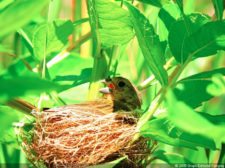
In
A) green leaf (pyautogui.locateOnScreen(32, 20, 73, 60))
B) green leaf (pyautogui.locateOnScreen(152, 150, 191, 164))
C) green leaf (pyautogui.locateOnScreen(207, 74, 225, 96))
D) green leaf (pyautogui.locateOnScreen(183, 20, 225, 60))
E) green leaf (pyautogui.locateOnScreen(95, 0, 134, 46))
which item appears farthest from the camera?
green leaf (pyautogui.locateOnScreen(152, 150, 191, 164))

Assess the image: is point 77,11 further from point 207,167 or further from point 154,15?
point 207,167

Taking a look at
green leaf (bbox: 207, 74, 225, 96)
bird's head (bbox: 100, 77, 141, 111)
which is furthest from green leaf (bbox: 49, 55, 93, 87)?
green leaf (bbox: 207, 74, 225, 96)

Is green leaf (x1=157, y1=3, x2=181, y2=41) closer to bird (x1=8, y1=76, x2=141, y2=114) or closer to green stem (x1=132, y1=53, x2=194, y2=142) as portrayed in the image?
green stem (x1=132, y1=53, x2=194, y2=142)

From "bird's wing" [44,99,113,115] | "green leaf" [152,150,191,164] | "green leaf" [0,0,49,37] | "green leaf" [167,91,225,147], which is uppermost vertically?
"green leaf" [0,0,49,37]

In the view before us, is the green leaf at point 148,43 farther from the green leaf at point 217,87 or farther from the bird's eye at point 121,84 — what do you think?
the bird's eye at point 121,84

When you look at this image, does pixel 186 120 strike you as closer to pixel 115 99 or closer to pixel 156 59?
pixel 156 59

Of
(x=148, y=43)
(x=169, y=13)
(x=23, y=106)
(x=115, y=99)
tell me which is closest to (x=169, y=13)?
(x=169, y=13)

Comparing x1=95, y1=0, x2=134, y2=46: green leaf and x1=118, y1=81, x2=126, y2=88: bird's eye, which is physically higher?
x1=95, y1=0, x2=134, y2=46: green leaf
